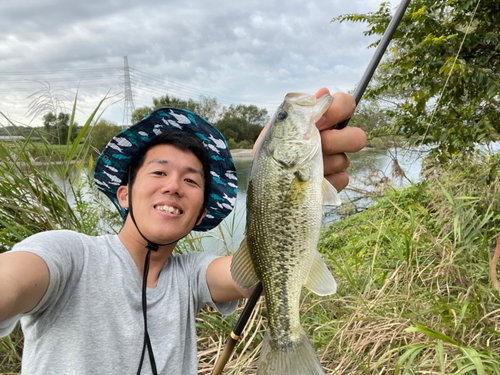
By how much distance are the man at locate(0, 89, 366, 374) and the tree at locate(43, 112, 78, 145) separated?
1.31 meters

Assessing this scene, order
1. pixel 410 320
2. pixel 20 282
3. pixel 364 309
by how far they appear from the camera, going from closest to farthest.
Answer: pixel 20 282 < pixel 410 320 < pixel 364 309

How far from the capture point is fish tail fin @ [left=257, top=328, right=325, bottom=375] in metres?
1.40

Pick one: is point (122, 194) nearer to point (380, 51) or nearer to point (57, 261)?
point (57, 261)

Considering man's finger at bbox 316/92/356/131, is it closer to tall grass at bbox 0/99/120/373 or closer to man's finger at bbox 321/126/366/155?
man's finger at bbox 321/126/366/155

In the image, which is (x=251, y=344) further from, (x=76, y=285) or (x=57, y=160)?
(x=57, y=160)

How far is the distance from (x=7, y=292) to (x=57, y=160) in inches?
95.2

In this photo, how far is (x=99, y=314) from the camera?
1.68 m

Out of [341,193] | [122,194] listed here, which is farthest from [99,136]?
[122,194]

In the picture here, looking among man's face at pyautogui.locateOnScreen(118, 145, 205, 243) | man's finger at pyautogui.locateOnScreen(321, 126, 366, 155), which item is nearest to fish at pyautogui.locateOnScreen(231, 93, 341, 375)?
man's finger at pyautogui.locateOnScreen(321, 126, 366, 155)

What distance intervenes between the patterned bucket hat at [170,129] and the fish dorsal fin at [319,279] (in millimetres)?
912

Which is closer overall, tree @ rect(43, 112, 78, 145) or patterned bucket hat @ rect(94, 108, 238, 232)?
patterned bucket hat @ rect(94, 108, 238, 232)

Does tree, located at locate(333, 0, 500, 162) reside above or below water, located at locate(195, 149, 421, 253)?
above

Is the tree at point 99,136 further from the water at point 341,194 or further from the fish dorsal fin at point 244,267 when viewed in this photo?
the fish dorsal fin at point 244,267

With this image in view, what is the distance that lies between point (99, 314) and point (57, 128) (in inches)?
97.2
